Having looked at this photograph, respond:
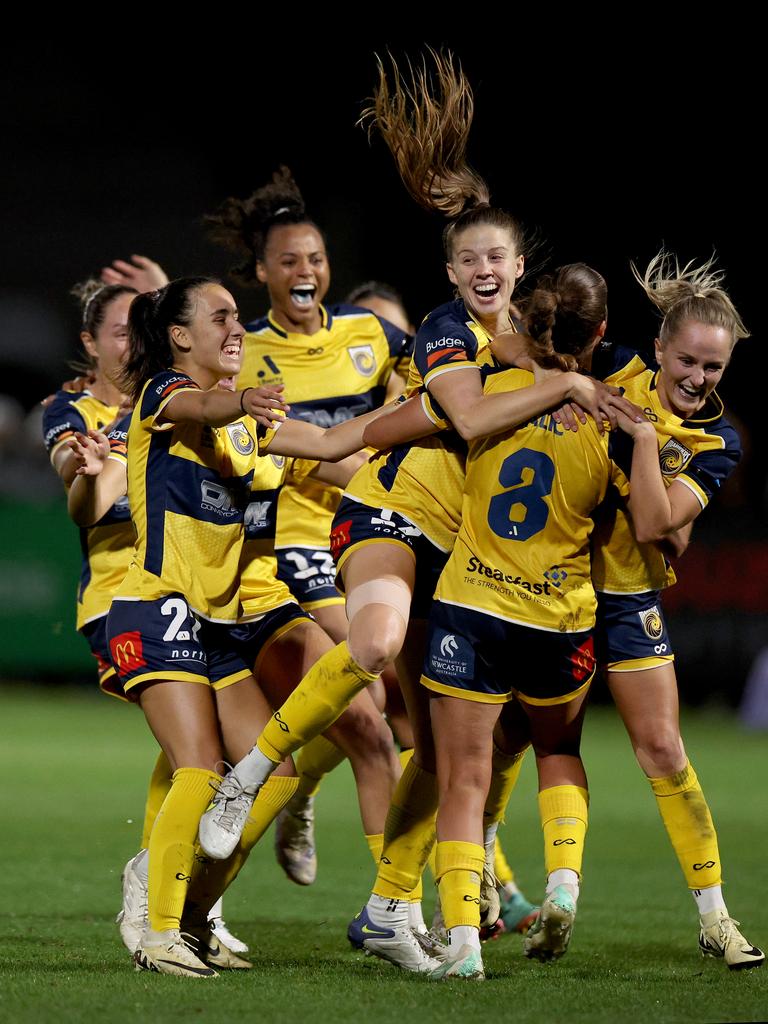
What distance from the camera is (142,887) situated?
187 inches

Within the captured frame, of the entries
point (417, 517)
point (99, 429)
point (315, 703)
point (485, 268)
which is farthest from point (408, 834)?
point (99, 429)

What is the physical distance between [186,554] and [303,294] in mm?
2130

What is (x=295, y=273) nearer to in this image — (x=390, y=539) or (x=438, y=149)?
(x=438, y=149)

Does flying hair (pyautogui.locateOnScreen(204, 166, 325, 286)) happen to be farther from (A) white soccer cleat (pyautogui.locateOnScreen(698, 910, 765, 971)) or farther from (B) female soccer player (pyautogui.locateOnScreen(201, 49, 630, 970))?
(A) white soccer cleat (pyautogui.locateOnScreen(698, 910, 765, 971))

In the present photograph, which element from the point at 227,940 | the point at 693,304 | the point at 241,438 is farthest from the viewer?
the point at 227,940

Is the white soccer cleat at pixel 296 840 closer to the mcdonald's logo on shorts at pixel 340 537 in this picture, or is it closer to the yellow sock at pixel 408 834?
the yellow sock at pixel 408 834

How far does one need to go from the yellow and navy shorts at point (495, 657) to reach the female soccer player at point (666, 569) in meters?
0.21

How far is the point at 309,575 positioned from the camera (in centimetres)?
582

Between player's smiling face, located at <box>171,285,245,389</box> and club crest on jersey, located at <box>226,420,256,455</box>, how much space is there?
6.8 inches

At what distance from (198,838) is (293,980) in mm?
490

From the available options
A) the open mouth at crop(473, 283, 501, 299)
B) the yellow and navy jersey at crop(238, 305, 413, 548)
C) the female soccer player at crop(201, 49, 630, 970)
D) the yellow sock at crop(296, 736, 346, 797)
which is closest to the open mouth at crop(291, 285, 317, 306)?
the yellow and navy jersey at crop(238, 305, 413, 548)

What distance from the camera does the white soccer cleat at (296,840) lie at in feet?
18.4

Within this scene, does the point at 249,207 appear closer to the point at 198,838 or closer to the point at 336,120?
the point at 198,838

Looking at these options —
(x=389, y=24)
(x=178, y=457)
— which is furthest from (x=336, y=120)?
(x=178, y=457)
